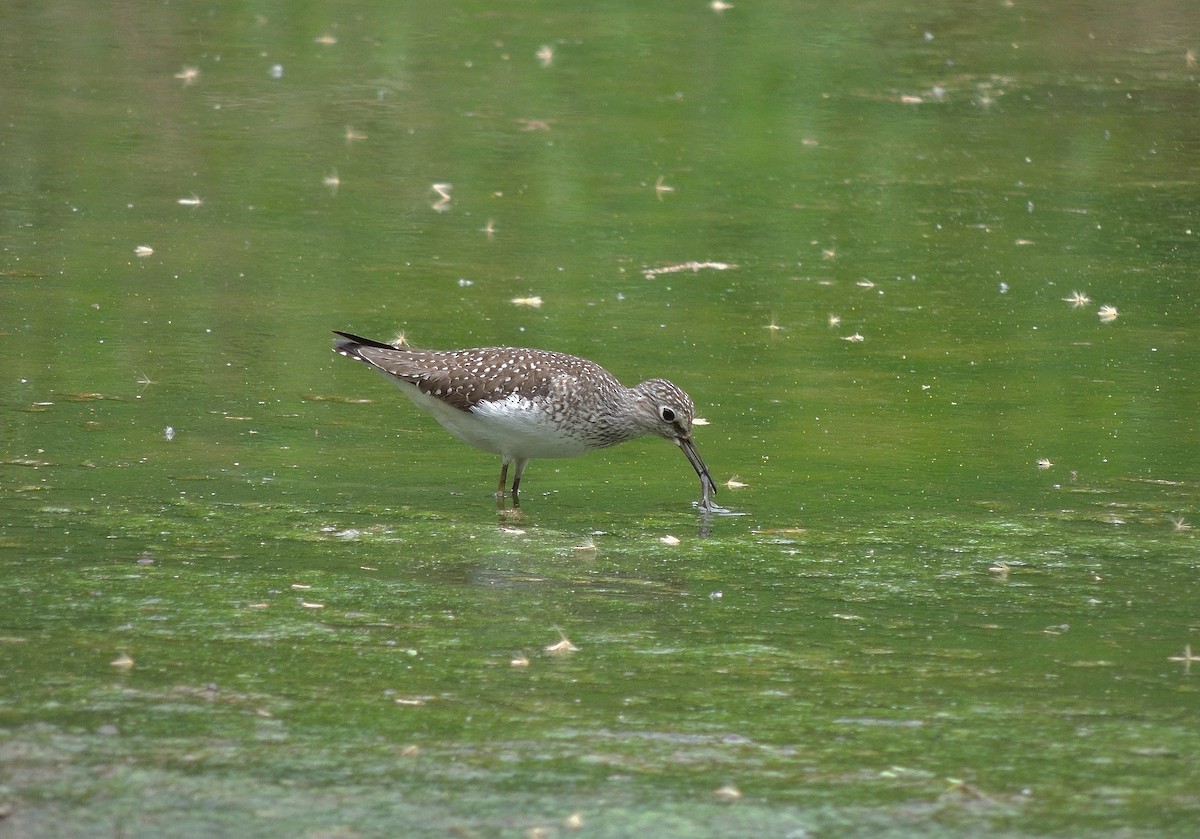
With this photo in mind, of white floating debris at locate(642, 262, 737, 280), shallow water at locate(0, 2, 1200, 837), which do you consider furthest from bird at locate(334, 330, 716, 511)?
white floating debris at locate(642, 262, 737, 280)

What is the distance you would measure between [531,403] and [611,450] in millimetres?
1557

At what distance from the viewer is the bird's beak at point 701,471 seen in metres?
9.47

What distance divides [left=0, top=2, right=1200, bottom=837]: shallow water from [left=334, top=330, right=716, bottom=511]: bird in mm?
275

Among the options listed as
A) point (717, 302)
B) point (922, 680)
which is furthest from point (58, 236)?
point (922, 680)

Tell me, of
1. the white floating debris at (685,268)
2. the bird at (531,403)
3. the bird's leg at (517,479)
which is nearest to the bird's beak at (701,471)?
the bird at (531,403)

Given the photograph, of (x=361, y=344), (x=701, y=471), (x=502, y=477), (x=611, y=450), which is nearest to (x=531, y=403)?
(x=502, y=477)

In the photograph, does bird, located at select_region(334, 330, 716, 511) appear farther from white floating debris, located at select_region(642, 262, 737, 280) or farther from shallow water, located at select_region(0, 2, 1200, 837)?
white floating debris, located at select_region(642, 262, 737, 280)

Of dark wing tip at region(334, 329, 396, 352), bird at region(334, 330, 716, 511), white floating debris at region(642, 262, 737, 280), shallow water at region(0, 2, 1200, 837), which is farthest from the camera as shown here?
white floating debris at region(642, 262, 737, 280)

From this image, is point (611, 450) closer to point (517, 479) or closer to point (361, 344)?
point (517, 479)

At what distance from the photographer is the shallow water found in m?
6.09

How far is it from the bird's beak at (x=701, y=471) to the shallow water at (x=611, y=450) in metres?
0.11

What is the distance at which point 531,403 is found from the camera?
9.54 m

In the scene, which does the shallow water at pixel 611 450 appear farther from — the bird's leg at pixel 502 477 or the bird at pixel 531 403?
the bird at pixel 531 403

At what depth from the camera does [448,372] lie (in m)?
9.79
